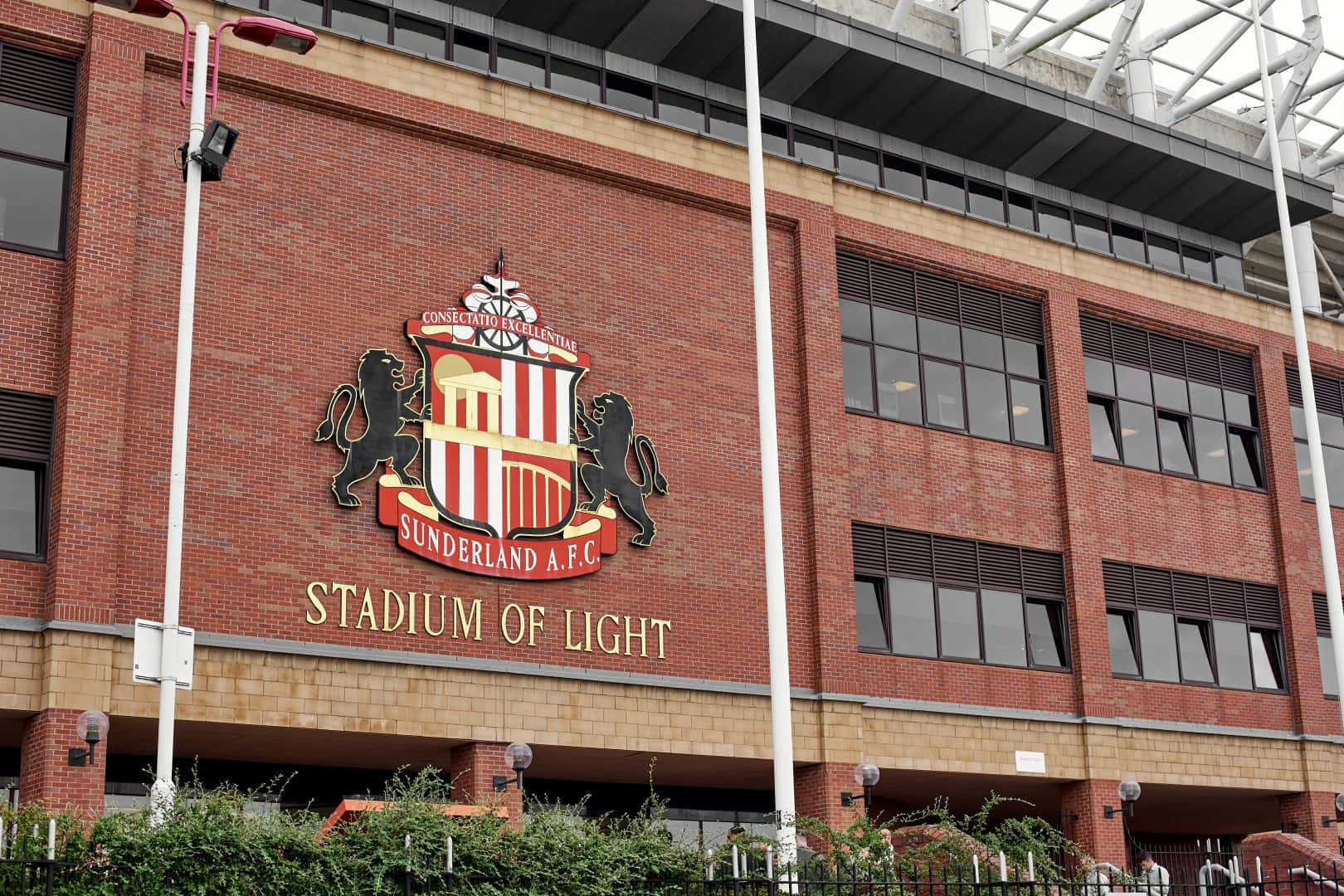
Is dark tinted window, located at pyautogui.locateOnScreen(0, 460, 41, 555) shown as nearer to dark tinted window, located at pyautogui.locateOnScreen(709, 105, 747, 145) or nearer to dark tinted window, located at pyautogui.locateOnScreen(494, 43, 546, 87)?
dark tinted window, located at pyautogui.locateOnScreen(494, 43, 546, 87)

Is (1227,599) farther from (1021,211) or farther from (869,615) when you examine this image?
(869,615)

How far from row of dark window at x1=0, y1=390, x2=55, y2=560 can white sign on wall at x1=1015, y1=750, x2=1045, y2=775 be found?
17.2 m

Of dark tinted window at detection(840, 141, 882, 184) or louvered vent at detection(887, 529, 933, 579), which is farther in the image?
dark tinted window at detection(840, 141, 882, 184)

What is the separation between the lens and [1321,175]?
1893 inches

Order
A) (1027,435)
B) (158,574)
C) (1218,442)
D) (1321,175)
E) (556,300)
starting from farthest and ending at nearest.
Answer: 1. (1321,175)
2. (1218,442)
3. (1027,435)
4. (556,300)
5. (158,574)

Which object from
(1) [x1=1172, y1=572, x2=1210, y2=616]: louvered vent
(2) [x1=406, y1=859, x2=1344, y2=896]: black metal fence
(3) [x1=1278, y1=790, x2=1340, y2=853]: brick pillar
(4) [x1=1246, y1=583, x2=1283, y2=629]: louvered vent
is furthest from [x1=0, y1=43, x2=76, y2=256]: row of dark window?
(3) [x1=1278, y1=790, x2=1340, y2=853]: brick pillar

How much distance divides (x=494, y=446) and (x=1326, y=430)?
21.6 metres

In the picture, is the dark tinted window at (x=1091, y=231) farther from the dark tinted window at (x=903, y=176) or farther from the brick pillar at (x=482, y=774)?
the brick pillar at (x=482, y=774)

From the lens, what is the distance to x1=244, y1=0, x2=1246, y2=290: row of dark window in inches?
1075

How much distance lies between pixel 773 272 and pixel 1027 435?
6.66 m

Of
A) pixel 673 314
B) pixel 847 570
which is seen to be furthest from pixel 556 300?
pixel 847 570

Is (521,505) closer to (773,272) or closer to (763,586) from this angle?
(763,586)

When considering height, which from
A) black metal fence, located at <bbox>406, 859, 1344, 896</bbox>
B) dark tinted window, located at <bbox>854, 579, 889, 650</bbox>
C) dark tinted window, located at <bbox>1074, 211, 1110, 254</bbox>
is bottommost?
black metal fence, located at <bbox>406, 859, 1344, 896</bbox>

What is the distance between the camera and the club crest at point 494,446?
24.3 metres
